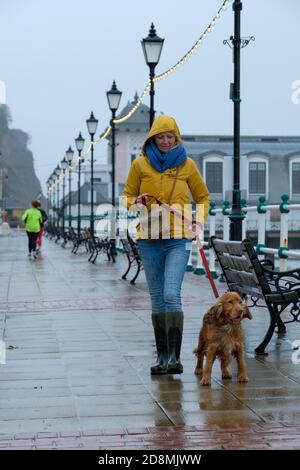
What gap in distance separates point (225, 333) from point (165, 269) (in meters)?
0.76

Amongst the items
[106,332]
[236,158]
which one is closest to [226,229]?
[236,158]

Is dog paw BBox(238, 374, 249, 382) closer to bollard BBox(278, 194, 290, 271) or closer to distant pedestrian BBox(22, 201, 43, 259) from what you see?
bollard BBox(278, 194, 290, 271)

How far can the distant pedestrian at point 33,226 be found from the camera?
28969mm

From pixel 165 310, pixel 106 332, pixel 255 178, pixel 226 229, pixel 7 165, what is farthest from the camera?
pixel 7 165

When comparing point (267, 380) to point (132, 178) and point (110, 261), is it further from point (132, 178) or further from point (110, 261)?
point (110, 261)

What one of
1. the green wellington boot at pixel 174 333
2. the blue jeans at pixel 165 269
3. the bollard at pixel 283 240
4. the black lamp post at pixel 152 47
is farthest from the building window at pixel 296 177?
the green wellington boot at pixel 174 333

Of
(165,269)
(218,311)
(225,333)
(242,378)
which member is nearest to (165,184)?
(165,269)

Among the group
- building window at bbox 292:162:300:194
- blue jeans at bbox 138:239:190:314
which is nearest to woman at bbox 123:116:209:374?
blue jeans at bbox 138:239:190:314

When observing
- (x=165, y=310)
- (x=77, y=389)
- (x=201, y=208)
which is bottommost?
(x=77, y=389)

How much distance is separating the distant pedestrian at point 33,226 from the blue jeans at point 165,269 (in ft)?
69.9

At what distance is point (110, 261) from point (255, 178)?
180 ft

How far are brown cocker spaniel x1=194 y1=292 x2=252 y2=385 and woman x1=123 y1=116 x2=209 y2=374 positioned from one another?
44 cm

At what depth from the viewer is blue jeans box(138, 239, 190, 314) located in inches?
284

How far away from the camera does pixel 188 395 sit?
20.9ft
